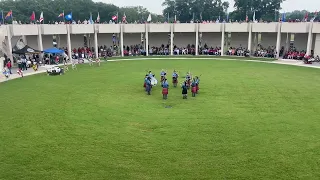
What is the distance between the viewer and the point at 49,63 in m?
36.6

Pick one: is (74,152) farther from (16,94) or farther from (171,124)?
(16,94)

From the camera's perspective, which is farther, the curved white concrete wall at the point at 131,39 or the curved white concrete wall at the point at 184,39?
the curved white concrete wall at the point at 184,39

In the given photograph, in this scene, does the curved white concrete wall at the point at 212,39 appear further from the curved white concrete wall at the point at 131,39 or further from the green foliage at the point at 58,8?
the green foliage at the point at 58,8

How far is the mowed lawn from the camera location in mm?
10290

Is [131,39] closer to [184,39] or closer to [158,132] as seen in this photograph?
[184,39]

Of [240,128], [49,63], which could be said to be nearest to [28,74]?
[49,63]

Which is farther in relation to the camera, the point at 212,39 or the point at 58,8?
the point at 58,8

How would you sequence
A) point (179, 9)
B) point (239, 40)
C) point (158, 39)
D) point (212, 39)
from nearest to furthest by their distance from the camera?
point (239, 40), point (212, 39), point (158, 39), point (179, 9)

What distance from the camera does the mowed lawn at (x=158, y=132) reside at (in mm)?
10290

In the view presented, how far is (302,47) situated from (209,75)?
71.8 ft

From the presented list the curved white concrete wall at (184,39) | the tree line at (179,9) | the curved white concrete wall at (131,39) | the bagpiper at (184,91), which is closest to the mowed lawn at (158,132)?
the bagpiper at (184,91)

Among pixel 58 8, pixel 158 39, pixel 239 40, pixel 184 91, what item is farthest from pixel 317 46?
pixel 58 8

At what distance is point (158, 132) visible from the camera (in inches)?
532

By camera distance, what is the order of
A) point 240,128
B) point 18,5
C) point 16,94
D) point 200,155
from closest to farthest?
point 200,155 < point 240,128 < point 16,94 < point 18,5
